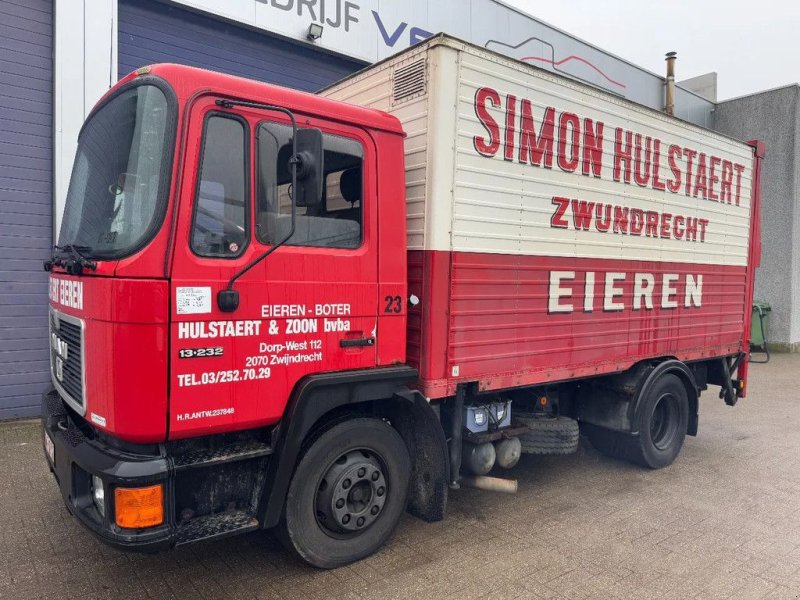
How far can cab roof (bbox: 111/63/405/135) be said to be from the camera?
286cm

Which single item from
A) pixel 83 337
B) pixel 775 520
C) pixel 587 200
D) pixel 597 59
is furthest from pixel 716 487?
pixel 597 59

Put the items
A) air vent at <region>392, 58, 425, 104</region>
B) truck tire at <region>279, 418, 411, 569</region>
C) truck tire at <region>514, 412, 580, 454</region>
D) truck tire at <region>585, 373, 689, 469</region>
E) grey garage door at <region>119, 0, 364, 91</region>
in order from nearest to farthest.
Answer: truck tire at <region>279, 418, 411, 569</region> → air vent at <region>392, 58, 425, 104</region> → truck tire at <region>514, 412, 580, 454</region> → truck tire at <region>585, 373, 689, 469</region> → grey garage door at <region>119, 0, 364, 91</region>

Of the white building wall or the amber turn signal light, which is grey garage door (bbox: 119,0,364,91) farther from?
the amber turn signal light

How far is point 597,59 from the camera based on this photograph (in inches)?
489

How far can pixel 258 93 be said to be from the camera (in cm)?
304

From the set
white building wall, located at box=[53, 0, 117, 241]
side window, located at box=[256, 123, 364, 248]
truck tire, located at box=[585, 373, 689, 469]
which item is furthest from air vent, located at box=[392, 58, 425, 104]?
white building wall, located at box=[53, 0, 117, 241]

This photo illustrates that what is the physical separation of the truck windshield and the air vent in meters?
1.57

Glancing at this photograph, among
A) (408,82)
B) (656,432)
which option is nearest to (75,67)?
(408,82)

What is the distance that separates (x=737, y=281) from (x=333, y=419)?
518cm

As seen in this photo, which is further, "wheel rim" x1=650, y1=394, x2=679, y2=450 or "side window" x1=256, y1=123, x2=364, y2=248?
"wheel rim" x1=650, y1=394, x2=679, y2=450

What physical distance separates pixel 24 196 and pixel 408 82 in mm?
4964

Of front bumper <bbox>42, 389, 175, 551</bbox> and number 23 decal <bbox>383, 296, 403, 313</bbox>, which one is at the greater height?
number 23 decal <bbox>383, 296, 403, 313</bbox>

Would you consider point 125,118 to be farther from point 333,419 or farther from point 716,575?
point 716,575

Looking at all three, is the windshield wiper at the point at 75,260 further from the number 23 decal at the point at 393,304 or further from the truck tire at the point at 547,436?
the truck tire at the point at 547,436
